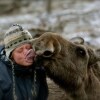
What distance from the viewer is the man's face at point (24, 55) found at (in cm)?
575

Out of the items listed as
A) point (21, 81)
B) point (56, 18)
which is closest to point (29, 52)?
point (21, 81)

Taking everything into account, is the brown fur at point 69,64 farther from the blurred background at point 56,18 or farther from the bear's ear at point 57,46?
the blurred background at point 56,18

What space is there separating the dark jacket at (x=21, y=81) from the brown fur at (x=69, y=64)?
34 centimetres

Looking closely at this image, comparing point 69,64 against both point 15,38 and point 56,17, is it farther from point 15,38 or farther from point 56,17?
point 56,17

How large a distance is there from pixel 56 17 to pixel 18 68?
14.5m

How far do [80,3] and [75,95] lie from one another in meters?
20.0

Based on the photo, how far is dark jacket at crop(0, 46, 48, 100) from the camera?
234 inches

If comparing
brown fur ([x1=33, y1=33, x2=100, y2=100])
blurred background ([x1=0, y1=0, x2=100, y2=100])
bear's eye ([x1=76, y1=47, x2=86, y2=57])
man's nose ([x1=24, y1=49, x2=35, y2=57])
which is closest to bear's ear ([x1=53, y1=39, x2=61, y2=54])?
brown fur ([x1=33, y1=33, x2=100, y2=100])

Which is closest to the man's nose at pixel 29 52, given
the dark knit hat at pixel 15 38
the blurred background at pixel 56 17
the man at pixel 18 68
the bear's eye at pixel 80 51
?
the man at pixel 18 68

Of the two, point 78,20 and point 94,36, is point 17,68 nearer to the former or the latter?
point 94,36

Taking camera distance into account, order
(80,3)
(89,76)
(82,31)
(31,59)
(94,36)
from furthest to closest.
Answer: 1. (80,3)
2. (82,31)
3. (94,36)
4. (89,76)
5. (31,59)

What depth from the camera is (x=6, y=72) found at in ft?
19.6

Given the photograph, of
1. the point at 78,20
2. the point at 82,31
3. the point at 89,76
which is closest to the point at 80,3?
the point at 78,20

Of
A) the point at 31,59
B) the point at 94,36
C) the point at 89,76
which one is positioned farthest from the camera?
the point at 94,36
